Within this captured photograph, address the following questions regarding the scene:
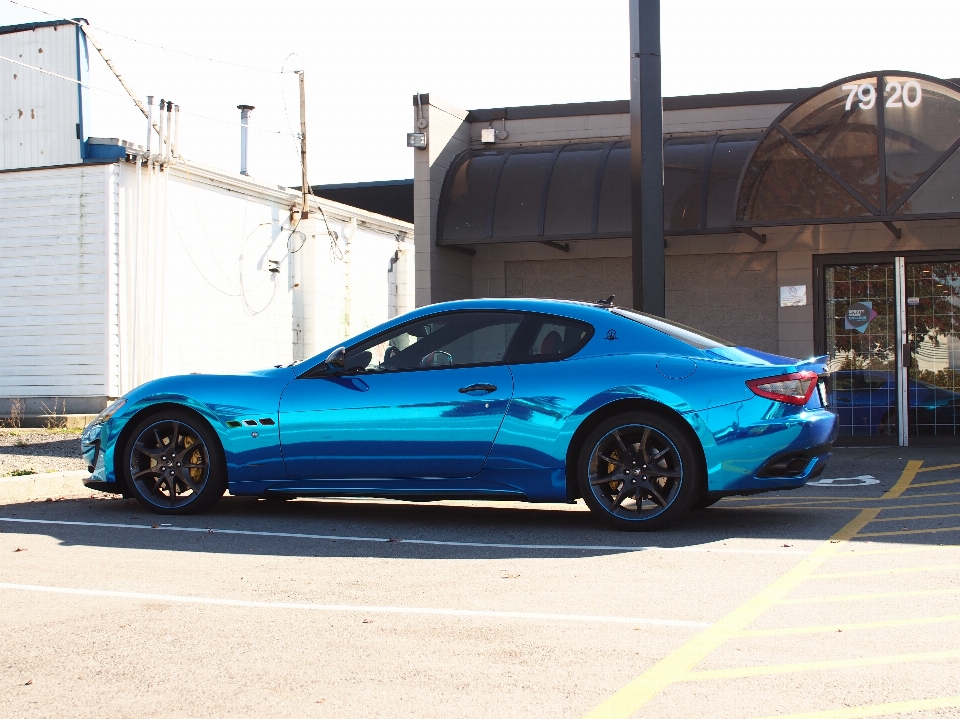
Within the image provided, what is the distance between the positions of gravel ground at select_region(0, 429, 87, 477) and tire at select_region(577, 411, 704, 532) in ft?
17.6

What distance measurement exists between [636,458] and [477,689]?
3.44 m

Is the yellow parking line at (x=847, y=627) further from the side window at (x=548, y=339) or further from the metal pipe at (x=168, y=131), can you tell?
the metal pipe at (x=168, y=131)

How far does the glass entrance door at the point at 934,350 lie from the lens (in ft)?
46.2

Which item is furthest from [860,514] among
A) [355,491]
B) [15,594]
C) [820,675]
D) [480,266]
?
[480,266]

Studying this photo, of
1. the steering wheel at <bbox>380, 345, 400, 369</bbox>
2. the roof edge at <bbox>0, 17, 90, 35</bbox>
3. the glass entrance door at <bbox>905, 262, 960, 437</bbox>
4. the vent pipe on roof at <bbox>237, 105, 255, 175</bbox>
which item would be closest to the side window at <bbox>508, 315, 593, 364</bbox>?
the steering wheel at <bbox>380, 345, 400, 369</bbox>

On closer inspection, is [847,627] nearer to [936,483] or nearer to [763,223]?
[936,483]

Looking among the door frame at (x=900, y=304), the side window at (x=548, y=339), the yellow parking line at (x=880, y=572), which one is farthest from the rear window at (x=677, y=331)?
the door frame at (x=900, y=304)

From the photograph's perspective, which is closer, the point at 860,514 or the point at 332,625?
the point at 332,625

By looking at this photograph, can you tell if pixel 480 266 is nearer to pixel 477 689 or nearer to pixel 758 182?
pixel 758 182

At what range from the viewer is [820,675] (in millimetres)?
3980

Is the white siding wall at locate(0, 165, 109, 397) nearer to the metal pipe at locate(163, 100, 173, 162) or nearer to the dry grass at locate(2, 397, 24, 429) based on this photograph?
the dry grass at locate(2, 397, 24, 429)

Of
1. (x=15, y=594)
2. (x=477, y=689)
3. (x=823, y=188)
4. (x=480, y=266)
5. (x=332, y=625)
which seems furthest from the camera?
(x=480, y=266)

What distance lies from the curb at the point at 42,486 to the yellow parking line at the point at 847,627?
633 centimetres

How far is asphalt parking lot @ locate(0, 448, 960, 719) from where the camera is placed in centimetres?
382
